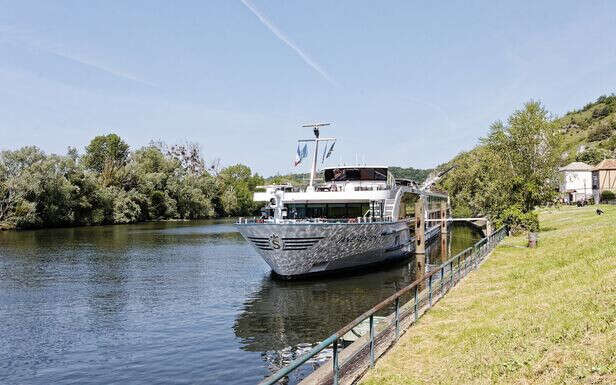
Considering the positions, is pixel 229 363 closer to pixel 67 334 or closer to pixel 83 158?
pixel 67 334

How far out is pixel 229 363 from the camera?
16500mm

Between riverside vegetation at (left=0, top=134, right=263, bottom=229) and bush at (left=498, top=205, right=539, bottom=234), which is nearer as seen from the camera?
bush at (left=498, top=205, right=539, bottom=234)

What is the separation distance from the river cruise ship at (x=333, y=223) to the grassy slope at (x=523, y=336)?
45.4 ft

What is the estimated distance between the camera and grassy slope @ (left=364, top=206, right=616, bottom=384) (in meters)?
8.78

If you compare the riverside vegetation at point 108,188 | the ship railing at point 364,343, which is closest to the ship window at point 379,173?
the ship railing at point 364,343

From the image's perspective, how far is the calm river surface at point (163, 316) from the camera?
16047 millimetres

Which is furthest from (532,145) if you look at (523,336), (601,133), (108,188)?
(601,133)

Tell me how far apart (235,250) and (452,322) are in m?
39.4

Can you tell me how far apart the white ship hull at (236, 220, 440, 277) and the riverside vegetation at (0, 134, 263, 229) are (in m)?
60.4

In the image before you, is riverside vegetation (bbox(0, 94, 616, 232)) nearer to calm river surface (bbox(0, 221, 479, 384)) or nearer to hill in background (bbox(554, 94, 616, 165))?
hill in background (bbox(554, 94, 616, 165))

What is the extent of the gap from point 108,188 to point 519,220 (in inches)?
3082

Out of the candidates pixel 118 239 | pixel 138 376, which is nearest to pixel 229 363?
pixel 138 376

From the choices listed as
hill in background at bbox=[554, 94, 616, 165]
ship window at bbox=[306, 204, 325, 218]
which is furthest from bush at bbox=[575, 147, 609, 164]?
ship window at bbox=[306, 204, 325, 218]

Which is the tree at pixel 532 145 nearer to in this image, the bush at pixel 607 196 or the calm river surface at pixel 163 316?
the calm river surface at pixel 163 316
